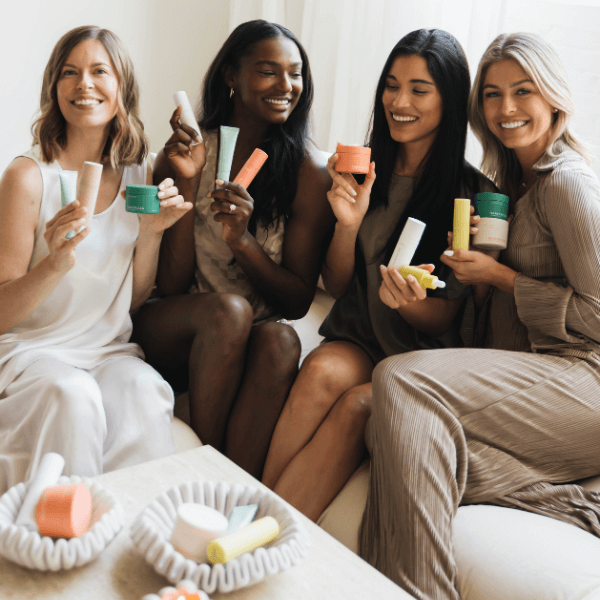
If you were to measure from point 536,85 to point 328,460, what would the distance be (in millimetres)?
845

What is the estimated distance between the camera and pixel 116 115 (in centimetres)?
149

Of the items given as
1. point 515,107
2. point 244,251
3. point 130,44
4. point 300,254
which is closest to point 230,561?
point 244,251

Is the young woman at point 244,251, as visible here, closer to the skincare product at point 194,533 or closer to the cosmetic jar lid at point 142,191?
the cosmetic jar lid at point 142,191

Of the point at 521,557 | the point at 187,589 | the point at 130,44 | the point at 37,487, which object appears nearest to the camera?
the point at 187,589

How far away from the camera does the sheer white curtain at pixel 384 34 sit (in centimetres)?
176

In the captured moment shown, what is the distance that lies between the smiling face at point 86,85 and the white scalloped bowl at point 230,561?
0.89 meters

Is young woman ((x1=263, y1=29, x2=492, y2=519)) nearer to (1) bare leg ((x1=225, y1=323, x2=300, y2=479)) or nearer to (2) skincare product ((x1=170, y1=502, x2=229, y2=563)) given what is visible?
(1) bare leg ((x1=225, y1=323, x2=300, y2=479))

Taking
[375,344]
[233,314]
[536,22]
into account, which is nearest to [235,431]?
[233,314]

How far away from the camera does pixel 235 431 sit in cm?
146

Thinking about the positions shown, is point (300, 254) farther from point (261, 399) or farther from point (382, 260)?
point (261, 399)

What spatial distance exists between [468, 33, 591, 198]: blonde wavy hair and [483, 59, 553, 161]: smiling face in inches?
0.5

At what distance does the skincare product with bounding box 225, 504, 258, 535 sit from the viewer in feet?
2.69

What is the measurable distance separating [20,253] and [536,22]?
144 cm

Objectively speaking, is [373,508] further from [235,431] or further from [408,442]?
[235,431]
